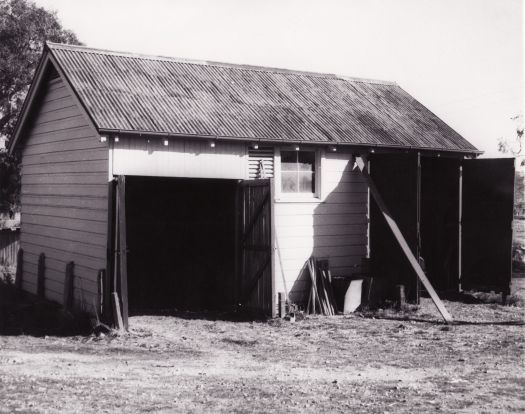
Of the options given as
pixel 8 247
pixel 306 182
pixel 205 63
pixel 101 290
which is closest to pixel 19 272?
pixel 101 290

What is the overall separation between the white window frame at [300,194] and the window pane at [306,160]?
0.13m

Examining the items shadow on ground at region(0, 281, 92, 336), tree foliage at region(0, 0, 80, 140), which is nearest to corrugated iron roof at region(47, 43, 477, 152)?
shadow on ground at region(0, 281, 92, 336)

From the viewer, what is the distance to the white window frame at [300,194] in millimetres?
15461

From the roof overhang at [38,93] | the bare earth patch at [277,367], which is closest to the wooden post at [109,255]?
the bare earth patch at [277,367]

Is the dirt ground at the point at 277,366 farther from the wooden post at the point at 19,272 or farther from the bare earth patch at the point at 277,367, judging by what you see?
the wooden post at the point at 19,272

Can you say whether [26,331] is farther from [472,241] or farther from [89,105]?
[472,241]

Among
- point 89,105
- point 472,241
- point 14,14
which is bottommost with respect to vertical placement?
point 472,241

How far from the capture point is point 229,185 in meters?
16.3

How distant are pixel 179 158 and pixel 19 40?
65.7 feet

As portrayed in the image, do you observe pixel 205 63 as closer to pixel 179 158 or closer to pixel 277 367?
pixel 179 158

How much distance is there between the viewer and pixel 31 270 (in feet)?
58.5

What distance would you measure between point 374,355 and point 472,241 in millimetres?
7738

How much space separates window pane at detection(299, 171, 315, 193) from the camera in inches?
626

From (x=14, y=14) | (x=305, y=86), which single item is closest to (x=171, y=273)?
(x=305, y=86)
